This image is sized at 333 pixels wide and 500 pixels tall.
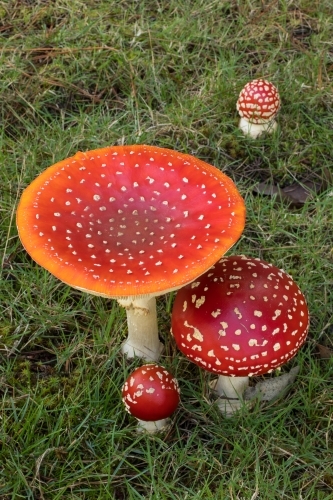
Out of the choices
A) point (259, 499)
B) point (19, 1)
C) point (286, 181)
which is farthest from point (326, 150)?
point (19, 1)

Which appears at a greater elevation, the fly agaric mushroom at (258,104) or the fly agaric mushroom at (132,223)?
the fly agaric mushroom at (132,223)

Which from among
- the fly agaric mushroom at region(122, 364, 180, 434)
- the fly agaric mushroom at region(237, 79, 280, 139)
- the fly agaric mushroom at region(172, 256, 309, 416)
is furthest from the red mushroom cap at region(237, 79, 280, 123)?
the fly agaric mushroom at region(122, 364, 180, 434)

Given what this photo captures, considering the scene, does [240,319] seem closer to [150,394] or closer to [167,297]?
[150,394]

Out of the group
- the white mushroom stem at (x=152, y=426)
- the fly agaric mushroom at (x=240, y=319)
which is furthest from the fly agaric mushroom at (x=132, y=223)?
the white mushroom stem at (x=152, y=426)

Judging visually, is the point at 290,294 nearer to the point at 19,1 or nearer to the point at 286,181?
the point at 286,181

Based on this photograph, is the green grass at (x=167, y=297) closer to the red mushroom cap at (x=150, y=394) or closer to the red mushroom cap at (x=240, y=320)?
the red mushroom cap at (x=150, y=394)

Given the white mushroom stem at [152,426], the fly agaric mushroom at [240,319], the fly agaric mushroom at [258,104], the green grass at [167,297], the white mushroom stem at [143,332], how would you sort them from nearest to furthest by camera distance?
1. the fly agaric mushroom at [240,319]
2. the green grass at [167,297]
3. the white mushroom stem at [152,426]
4. the white mushroom stem at [143,332]
5. the fly agaric mushroom at [258,104]

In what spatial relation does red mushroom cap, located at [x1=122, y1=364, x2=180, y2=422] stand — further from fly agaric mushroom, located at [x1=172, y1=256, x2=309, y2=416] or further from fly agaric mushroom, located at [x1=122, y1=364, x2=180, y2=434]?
fly agaric mushroom, located at [x1=172, y1=256, x2=309, y2=416]

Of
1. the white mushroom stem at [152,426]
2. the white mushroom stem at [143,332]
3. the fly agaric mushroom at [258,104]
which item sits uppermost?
the fly agaric mushroom at [258,104]
